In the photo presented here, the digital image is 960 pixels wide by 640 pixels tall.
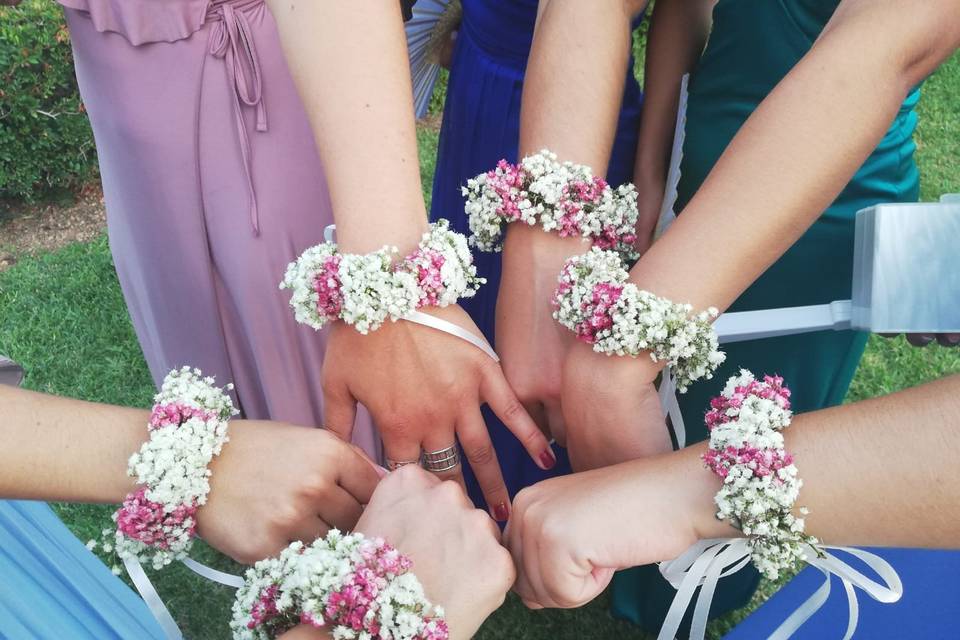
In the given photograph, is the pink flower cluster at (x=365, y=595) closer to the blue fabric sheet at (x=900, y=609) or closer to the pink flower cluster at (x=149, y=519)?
the pink flower cluster at (x=149, y=519)

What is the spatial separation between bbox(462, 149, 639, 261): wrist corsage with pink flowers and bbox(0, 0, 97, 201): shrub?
3.70 metres

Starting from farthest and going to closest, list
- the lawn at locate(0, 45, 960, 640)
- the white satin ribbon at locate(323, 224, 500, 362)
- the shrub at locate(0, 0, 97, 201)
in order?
1. the shrub at locate(0, 0, 97, 201)
2. the lawn at locate(0, 45, 960, 640)
3. the white satin ribbon at locate(323, 224, 500, 362)

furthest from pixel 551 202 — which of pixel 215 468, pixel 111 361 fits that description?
pixel 111 361

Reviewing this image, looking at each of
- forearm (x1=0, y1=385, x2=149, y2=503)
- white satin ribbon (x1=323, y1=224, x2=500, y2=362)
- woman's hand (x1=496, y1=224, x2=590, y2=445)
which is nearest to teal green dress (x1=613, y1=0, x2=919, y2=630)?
woman's hand (x1=496, y1=224, x2=590, y2=445)

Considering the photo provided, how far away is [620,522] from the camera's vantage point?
1.12 metres

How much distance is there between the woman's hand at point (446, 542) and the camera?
1.17m

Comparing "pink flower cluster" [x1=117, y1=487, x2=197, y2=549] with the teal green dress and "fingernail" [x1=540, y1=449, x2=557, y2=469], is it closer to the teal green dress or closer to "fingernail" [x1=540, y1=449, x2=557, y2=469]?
"fingernail" [x1=540, y1=449, x2=557, y2=469]

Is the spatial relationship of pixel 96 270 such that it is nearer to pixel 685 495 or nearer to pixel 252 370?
pixel 252 370

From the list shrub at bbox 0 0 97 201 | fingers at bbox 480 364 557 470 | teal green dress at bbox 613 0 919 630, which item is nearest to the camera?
fingers at bbox 480 364 557 470

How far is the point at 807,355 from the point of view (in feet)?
5.85

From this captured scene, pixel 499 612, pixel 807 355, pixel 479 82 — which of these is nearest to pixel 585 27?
pixel 479 82

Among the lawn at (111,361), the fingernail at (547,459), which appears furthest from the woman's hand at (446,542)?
the lawn at (111,361)

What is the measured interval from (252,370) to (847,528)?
5.66 feet

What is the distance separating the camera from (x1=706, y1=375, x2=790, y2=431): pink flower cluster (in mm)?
1123
